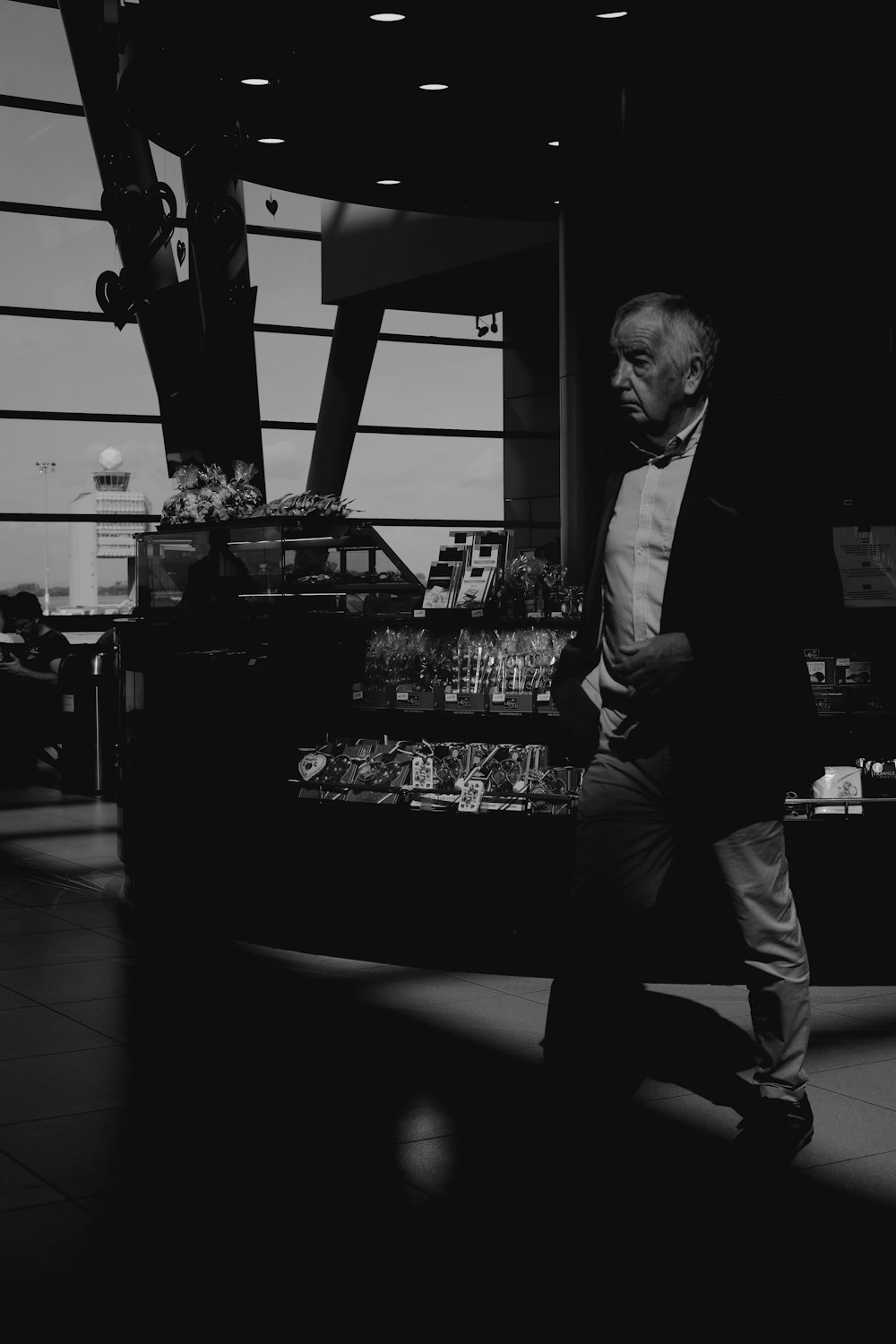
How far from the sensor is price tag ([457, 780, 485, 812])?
15.3 ft

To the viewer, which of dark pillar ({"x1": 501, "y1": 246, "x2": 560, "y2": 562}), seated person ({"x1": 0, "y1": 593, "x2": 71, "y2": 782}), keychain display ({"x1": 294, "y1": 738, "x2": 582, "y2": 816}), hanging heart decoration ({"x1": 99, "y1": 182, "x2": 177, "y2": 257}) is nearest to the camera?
keychain display ({"x1": 294, "y1": 738, "x2": 582, "y2": 816})

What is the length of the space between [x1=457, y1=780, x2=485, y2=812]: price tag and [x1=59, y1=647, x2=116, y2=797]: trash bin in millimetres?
5688

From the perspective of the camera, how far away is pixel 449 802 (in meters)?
4.75

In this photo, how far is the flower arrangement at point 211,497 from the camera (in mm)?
5875

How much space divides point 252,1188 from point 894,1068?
166 centimetres

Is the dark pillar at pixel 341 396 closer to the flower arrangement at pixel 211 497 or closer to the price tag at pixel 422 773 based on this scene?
the flower arrangement at pixel 211 497

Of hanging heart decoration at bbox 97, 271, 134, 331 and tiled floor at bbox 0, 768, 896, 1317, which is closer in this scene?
tiled floor at bbox 0, 768, 896, 1317

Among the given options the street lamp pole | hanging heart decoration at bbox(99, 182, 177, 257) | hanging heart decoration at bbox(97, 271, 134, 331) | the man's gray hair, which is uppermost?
hanging heart decoration at bbox(99, 182, 177, 257)

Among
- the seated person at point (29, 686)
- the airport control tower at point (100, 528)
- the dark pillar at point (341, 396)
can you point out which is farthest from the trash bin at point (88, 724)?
the dark pillar at point (341, 396)

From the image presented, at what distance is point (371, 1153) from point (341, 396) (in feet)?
44.2

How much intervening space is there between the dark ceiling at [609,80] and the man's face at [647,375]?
3.82 metres

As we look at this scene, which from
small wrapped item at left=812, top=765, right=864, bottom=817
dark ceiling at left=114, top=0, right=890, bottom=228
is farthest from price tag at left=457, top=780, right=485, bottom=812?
dark ceiling at left=114, top=0, right=890, bottom=228

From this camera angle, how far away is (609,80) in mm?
7246

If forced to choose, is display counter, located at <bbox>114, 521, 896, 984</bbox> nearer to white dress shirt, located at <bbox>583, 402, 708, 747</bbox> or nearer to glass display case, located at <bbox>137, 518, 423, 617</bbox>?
glass display case, located at <bbox>137, 518, 423, 617</bbox>
